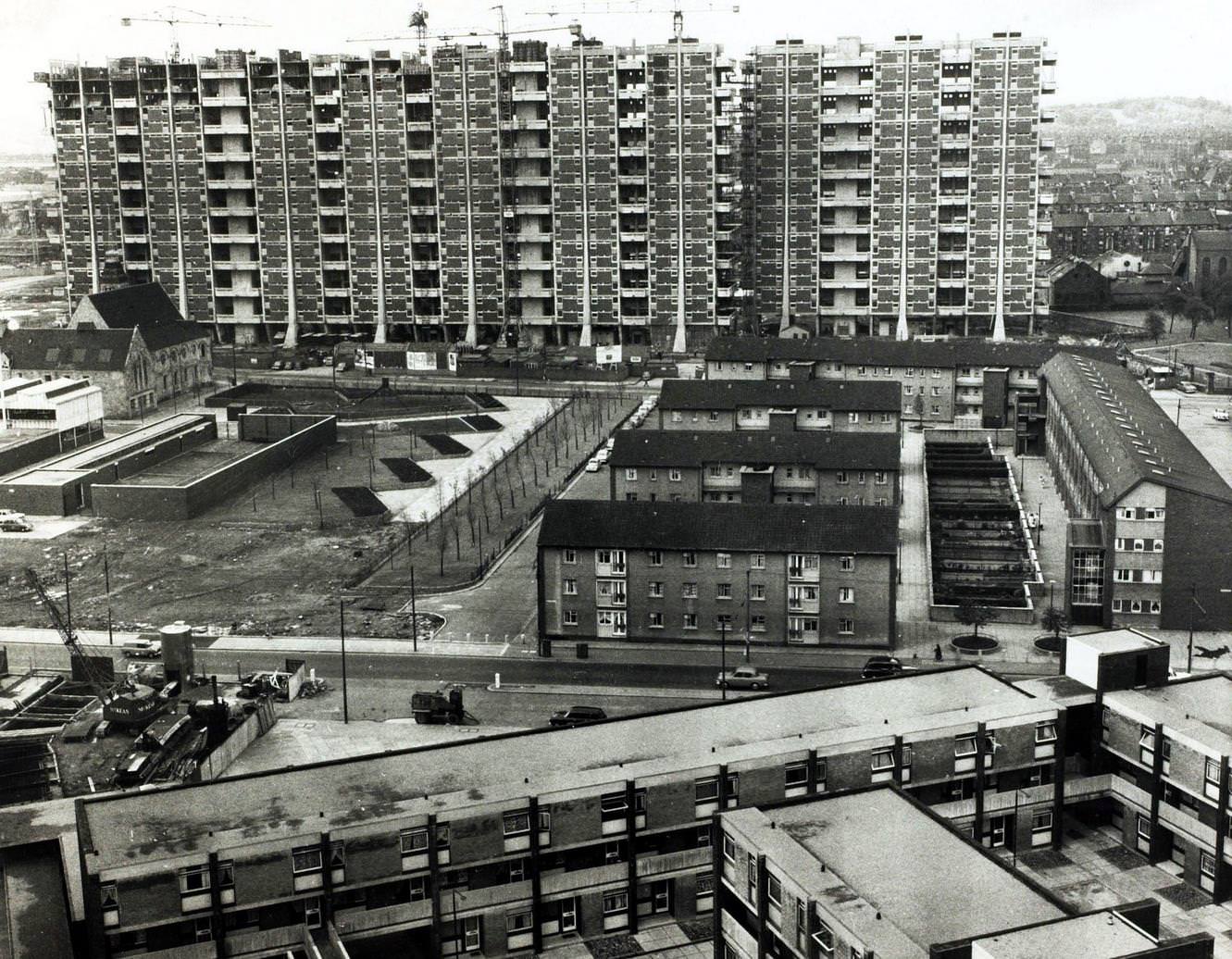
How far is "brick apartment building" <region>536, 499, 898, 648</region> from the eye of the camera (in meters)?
78.7

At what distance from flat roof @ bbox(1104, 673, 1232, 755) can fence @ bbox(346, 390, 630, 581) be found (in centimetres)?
4363

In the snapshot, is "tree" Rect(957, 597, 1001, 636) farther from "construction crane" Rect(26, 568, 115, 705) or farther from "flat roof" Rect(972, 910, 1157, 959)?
"flat roof" Rect(972, 910, 1157, 959)

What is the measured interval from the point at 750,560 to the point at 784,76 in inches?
3842

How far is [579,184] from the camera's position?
164 m

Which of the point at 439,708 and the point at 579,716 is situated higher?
the point at 579,716

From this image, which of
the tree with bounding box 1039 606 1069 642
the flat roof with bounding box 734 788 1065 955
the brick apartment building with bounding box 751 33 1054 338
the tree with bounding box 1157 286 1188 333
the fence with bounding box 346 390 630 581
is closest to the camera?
the flat roof with bounding box 734 788 1065 955

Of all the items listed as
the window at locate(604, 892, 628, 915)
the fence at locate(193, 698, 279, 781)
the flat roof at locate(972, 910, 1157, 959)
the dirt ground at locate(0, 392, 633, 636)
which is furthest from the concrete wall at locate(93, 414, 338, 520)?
the flat roof at locate(972, 910, 1157, 959)

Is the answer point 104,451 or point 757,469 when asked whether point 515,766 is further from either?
point 104,451

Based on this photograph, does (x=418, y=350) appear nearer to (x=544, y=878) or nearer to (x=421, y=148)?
(x=421, y=148)

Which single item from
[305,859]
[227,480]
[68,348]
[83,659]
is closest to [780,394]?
[227,480]

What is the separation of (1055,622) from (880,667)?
478 inches

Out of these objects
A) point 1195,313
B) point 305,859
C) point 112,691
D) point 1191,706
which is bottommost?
point 112,691

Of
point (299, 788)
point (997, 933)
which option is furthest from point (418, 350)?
point (997, 933)

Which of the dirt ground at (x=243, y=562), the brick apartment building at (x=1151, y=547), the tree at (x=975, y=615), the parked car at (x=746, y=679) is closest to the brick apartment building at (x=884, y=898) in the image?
the parked car at (x=746, y=679)
